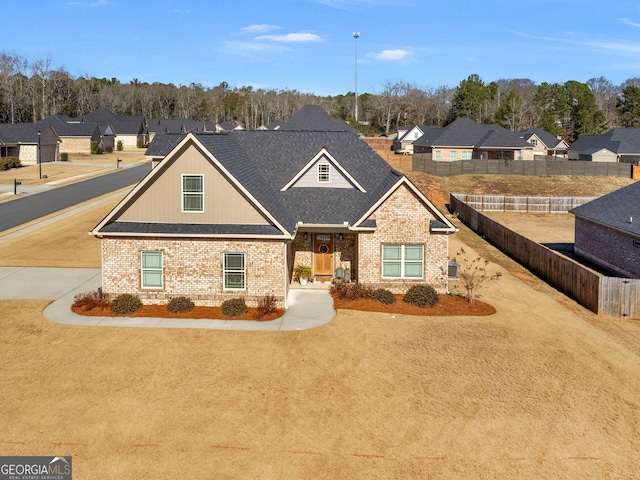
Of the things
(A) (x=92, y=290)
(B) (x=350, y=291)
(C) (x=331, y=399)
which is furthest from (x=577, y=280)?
(A) (x=92, y=290)

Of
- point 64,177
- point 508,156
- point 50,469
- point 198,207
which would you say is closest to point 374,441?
point 50,469

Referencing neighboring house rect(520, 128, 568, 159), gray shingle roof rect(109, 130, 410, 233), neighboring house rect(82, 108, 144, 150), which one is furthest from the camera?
neighboring house rect(82, 108, 144, 150)

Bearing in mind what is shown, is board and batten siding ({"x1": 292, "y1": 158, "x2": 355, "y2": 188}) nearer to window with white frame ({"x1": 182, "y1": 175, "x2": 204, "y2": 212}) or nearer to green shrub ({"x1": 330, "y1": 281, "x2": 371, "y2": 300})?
green shrub ({"x1": 330, "y1": 281, "x2": 371, "y2": 300})

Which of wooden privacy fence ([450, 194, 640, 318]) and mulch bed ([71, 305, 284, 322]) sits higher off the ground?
wooden privacy fence ([450, 194, 640, 318])

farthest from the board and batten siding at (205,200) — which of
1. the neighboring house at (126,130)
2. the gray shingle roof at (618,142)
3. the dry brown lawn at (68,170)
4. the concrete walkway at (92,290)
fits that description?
the neighboring house at (126,130)

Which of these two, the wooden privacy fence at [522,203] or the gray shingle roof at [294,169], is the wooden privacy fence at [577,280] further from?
the wooden privacy fence at [522,203]

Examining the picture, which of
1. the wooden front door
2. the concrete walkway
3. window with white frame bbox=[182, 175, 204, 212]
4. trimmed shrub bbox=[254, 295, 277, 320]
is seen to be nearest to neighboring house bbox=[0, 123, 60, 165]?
the concrete walkway
